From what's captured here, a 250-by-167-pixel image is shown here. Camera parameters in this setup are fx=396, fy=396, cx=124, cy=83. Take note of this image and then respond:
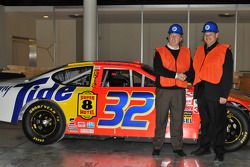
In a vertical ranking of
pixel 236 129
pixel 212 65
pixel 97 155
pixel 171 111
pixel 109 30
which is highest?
pixel 109 30

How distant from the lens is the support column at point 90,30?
12578 millimetres

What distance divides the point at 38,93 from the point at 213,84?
2.99 metres

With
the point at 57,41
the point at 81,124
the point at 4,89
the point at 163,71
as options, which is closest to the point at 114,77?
the point at 81,124

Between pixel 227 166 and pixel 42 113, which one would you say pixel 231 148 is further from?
pixel 42 113

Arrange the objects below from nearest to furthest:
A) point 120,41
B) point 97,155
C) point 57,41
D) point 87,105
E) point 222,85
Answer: point 222,85 → point 97,155 → point 87,105 → point 57,41 → point 120,41

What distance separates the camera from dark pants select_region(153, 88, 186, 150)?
6.16m

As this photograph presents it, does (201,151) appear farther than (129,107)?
No

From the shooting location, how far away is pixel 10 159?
6.13 m

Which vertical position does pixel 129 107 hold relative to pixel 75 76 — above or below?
below

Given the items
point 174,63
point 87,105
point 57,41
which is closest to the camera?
point 174,63

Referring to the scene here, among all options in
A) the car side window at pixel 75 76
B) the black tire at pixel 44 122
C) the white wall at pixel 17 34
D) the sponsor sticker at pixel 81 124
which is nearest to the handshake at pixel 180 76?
the car side window at pixel 75 76

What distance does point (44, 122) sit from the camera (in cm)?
688

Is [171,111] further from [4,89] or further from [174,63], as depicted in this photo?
[4,89]

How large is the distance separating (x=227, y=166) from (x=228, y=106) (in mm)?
1104
